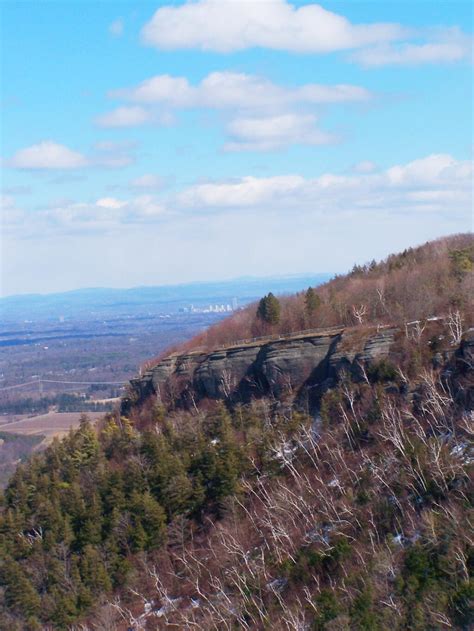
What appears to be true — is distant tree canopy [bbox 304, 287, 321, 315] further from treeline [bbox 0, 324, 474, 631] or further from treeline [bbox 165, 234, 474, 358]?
treeline [bbox 0, 324, 474, 631]

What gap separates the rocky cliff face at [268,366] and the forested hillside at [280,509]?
21.2 inches

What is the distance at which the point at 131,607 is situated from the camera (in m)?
29.3

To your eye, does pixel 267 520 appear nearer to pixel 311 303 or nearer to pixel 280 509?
pixel 280 509

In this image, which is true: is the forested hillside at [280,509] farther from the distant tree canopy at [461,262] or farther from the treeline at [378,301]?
the distant tree canopy at [461,262]

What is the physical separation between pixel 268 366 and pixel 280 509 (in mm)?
13492

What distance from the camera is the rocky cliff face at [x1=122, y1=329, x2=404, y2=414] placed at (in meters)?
39.6

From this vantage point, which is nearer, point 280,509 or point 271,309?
point 280,509

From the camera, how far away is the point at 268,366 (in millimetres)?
42750

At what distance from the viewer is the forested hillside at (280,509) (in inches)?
968

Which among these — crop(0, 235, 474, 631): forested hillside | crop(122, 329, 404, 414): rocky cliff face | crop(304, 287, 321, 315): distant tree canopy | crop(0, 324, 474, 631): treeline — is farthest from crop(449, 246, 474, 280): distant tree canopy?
crop(304, 287, 321, 315): distant tree canopy

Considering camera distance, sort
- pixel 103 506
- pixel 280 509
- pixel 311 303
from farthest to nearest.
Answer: pixel 311 303, pixel 103 506, pixel 280 509

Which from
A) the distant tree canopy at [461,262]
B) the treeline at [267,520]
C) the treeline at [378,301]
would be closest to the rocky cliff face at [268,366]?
the treeline at [267,520]

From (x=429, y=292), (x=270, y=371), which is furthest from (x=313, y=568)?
(x=429, y=292)

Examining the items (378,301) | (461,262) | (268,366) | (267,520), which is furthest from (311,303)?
(267,520)
